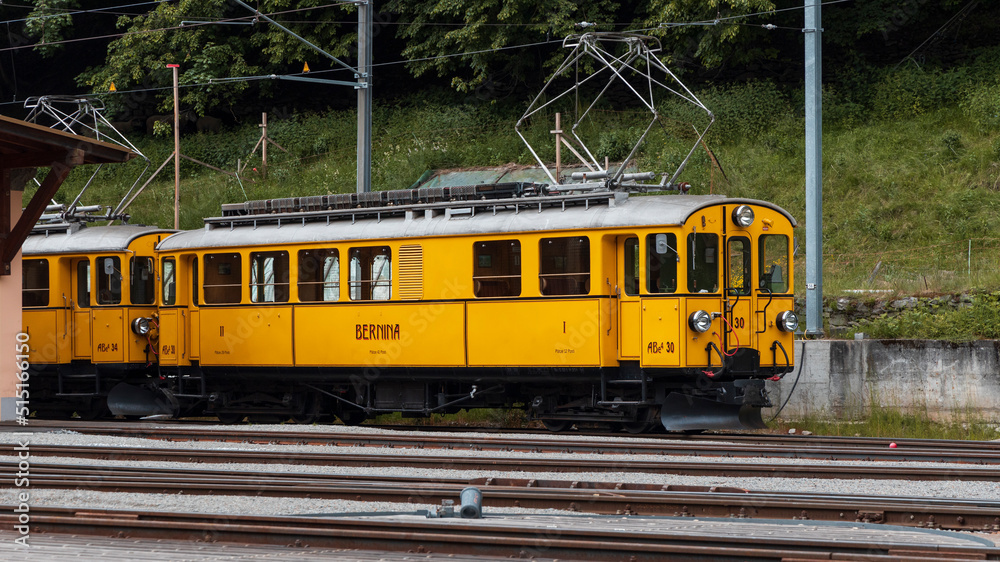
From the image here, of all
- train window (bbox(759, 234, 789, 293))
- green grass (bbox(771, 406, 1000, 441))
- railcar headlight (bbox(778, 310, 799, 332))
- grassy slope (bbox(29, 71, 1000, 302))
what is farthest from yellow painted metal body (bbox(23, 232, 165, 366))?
grassy slope (bbox(29, 71, 1000, 302))

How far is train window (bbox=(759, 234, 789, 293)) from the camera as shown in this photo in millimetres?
15922

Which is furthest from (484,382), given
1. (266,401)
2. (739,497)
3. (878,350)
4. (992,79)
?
(992,79)

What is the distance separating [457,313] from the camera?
54.3 ft

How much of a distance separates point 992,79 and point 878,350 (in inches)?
636

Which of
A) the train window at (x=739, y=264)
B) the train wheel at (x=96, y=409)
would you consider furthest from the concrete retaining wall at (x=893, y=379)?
the train wheel at (x=96, y=409)

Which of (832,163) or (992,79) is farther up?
(992,79)

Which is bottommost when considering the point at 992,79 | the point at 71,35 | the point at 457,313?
Answer: the point at 457,313

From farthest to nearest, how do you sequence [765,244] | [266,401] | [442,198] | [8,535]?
[266,401] → [442,198] → [765,244] → [8,535]

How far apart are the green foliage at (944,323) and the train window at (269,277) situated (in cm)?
958

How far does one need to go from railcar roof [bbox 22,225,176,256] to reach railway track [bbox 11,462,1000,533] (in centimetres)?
889

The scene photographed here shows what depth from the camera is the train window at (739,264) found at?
15625 mm

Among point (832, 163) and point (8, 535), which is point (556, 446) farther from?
point (832, 163)

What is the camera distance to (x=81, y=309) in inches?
812

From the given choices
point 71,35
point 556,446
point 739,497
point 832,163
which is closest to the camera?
point 739,497
